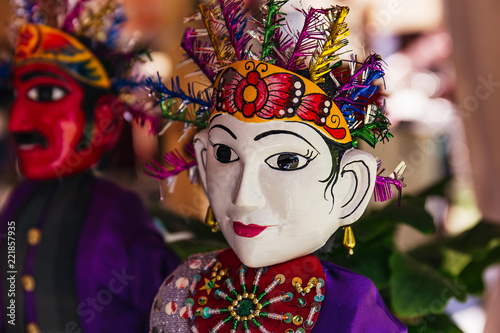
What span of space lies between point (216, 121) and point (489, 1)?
35.0 inches

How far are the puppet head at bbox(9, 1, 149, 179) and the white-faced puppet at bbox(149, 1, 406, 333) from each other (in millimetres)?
390

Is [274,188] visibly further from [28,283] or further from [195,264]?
[28,283]

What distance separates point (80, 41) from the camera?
1076 millimetres

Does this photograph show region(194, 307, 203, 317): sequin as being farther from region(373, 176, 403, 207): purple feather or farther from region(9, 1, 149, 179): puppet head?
region(9, 1, 149, 179): puppet head

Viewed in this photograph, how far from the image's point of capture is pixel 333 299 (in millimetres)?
717

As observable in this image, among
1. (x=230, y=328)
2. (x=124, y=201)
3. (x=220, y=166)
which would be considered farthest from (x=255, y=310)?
(x=124, y=201)

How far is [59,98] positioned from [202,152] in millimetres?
384

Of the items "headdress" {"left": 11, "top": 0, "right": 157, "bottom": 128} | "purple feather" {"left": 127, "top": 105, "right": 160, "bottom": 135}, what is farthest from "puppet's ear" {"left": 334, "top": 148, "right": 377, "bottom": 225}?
"headdress" {"left": 11, "top": 0, "right": 157, "bottom": 128}

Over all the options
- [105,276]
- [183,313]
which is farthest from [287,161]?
[105,276]

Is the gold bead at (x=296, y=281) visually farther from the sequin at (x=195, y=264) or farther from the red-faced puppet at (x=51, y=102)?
the red-faced puppet at (x=51, y=102)

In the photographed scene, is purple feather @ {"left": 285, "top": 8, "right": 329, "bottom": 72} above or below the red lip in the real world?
above

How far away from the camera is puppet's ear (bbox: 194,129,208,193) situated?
79 cm

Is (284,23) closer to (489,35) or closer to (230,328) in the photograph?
(230,328)

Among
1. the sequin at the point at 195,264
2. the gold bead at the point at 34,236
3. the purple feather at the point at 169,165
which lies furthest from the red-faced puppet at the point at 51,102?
the sequin at the point at 195,264
